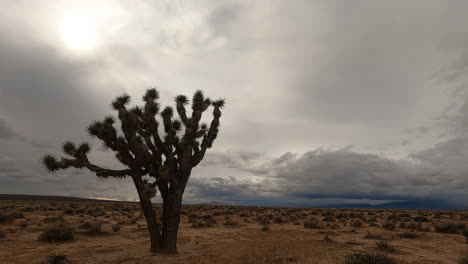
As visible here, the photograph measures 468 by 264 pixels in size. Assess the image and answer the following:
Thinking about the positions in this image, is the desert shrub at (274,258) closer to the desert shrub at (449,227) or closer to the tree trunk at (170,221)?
the tree trunk at (170,221)

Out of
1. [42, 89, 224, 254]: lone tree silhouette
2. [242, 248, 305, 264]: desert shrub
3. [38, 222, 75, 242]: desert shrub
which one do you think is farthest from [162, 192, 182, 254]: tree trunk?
[38, 222, 75, 242]: desert shrub

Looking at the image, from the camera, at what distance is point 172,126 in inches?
524

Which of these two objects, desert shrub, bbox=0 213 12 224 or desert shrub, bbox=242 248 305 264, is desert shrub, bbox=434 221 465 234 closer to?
desert shrub, bbox=242 248 305 264

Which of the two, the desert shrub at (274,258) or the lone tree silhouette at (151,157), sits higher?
the lone tree silhouette at (151,157)

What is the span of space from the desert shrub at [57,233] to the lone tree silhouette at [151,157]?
694cm

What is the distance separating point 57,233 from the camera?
1528 centimetres

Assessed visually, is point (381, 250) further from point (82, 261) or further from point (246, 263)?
point (82, 261)

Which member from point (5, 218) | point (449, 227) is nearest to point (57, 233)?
point (5, 218)

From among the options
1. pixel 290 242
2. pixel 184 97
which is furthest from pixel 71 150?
pixel 290 242

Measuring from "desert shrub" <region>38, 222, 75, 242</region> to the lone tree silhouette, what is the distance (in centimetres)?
694

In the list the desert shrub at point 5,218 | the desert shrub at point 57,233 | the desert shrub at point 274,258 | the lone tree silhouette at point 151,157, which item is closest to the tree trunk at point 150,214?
the lone tree silhouette at point 151,157

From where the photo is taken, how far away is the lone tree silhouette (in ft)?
35.5

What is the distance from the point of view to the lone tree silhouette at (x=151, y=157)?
10812 mm

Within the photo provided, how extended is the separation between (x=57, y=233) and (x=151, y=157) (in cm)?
873
